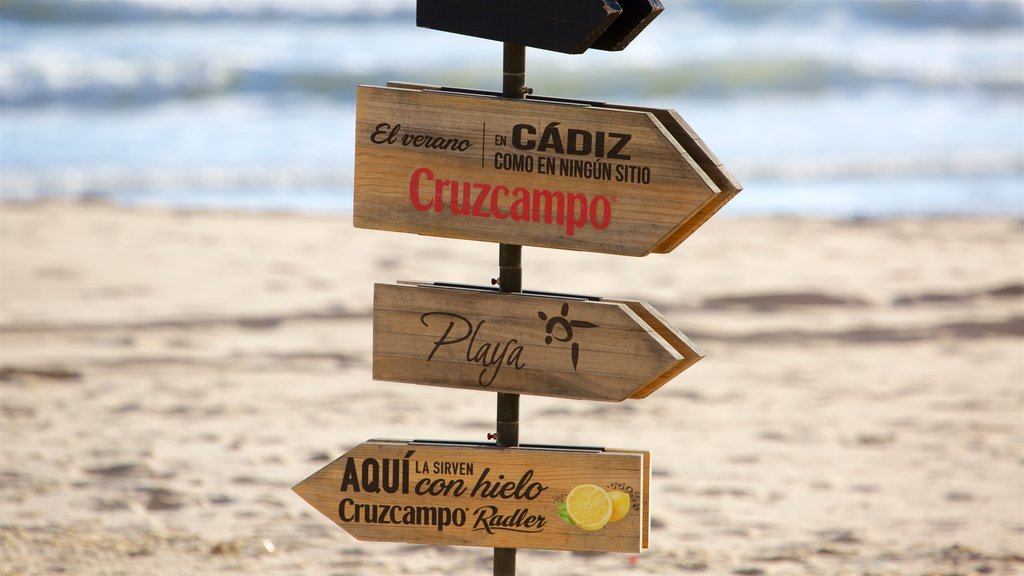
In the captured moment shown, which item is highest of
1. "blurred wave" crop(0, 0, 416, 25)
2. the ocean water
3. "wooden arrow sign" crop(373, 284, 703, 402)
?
"blurred wave" crop(0, 0, 416, 25)

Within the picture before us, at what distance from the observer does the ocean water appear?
1258cm

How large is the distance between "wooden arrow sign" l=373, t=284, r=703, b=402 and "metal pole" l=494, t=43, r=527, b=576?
0.08 metres

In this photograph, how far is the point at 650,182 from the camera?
2.60 m

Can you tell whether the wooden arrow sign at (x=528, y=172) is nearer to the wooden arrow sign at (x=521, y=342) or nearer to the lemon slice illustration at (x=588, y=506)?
the wooden arrow sign at (x=521, y=342)

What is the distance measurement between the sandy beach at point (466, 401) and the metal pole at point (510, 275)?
1.09m

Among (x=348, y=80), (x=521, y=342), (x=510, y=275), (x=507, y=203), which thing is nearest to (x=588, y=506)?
(x=521, y=342)

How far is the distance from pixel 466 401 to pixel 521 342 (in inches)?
121

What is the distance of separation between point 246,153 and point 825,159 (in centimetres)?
734

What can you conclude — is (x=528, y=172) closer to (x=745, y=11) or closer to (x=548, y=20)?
(x=548, y=20)

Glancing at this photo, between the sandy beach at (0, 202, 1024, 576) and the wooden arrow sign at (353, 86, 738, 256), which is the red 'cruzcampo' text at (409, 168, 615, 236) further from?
the sandy beach at (0, 202, 1024, 576)

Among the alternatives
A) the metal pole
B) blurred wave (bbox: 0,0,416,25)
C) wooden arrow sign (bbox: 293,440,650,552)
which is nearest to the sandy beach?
the metal pole

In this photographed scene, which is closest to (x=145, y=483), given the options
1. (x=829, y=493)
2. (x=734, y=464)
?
(x=734, y=464)

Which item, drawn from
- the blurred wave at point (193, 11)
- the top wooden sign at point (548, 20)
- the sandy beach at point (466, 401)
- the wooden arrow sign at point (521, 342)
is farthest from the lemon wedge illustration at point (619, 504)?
the blurred wave at point (193, 11)

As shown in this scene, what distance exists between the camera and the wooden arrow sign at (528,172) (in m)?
2.60
